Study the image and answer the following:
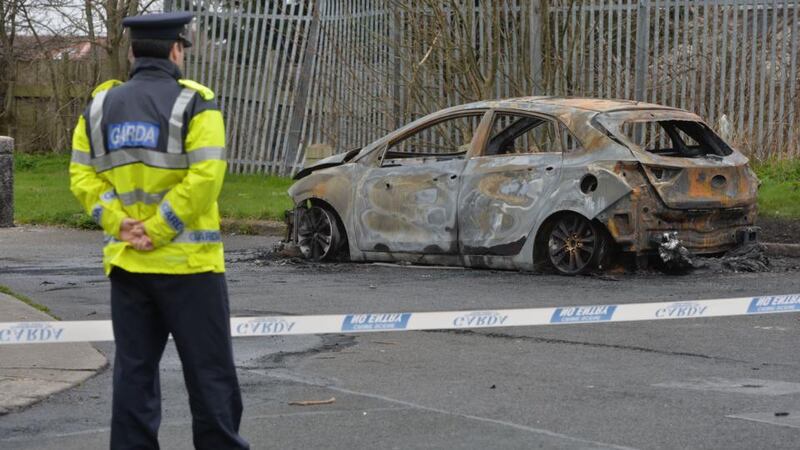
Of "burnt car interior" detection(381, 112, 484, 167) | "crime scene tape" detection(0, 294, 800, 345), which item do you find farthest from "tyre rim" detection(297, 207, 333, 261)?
"crime scene tape" detection(0, 294, 800, 345)

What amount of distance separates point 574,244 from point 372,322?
14.2ft

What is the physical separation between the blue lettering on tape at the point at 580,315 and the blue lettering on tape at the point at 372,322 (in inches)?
32.0

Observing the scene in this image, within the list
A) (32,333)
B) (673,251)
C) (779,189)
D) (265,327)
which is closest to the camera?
(32,333)

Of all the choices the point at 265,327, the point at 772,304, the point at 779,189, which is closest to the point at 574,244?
the point at 772,304

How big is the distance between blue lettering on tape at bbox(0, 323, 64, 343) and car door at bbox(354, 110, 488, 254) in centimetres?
572

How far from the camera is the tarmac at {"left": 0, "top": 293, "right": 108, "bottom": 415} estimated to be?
7422mm

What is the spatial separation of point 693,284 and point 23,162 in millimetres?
18676

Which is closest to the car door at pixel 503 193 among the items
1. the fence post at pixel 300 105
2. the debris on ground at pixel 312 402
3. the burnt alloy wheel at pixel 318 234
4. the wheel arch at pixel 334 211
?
the wheel arch at pixel 334 211

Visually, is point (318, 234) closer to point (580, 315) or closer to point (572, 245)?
point (572, 245)

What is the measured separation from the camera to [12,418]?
702 cm

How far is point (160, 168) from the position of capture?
532cm

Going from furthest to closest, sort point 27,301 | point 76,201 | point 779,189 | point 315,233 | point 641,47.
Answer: point 76,201 → point 641,47 → point 779,189 → point 315,233 → point 27,301

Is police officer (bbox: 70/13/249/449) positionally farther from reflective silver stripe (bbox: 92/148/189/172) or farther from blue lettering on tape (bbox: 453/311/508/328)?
blue lettering on tape (bbox: 453/311/508/328)

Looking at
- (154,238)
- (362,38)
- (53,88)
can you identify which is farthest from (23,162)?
(154,238)
